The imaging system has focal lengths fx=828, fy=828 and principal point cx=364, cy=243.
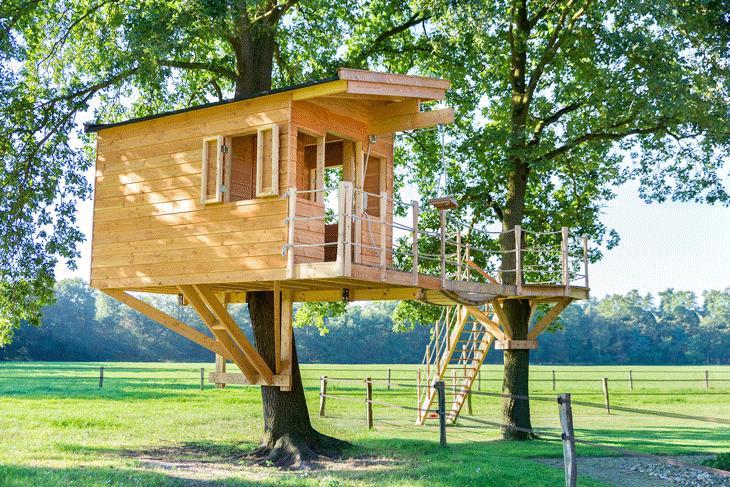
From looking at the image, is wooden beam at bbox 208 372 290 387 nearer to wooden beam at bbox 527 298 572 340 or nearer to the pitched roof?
the pitched roof

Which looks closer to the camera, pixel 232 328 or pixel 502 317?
pixel 232 328

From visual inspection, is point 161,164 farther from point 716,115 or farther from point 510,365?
point 716,115

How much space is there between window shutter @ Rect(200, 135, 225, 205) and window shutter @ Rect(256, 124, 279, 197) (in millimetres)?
825

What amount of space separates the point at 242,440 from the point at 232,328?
17.3 ft

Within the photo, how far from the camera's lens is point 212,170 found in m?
14.4

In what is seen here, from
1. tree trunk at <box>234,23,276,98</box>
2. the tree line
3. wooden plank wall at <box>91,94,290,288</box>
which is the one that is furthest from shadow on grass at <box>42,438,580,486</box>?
the tree line

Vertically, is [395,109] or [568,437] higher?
[395,109]

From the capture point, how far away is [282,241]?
13219 mm

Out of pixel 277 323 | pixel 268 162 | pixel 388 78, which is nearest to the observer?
pixel 268 162

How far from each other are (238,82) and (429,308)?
9.47 meters

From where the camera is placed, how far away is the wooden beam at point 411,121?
1439 cm

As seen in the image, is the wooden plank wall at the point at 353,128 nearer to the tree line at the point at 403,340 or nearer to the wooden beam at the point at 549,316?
the wooden beam at the point at 549,316

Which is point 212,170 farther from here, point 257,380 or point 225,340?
point 257,380

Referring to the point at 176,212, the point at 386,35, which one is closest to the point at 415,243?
the point at 176,212
